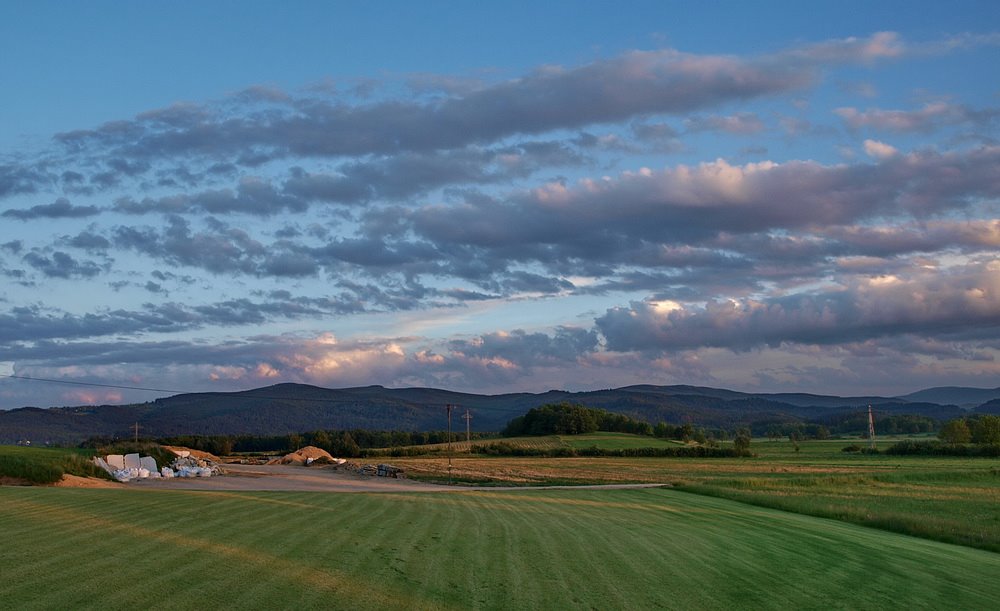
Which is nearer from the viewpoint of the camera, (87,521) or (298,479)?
(87,521)

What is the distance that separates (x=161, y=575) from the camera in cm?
1051

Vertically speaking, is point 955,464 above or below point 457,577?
below

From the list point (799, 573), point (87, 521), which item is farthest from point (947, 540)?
point (87, 521)

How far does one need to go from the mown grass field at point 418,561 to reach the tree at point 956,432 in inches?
4034

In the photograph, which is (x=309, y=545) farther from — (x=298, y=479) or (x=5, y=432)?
(x=5, y=432)

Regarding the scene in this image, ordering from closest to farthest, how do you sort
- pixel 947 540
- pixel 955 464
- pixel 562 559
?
1. pixel 562 559
2. pixel 947 540
3. pixel 955 464

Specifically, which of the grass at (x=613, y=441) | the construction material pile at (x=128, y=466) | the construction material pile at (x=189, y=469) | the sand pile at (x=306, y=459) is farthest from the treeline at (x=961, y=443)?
the construction material pile at (x=128, y=466)

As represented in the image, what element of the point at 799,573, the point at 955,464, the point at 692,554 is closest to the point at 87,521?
the point at 692,554

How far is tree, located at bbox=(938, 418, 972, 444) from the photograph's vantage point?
4427 inches

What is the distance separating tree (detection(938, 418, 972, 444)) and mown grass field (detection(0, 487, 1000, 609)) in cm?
10246

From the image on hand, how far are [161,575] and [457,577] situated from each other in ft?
13.0

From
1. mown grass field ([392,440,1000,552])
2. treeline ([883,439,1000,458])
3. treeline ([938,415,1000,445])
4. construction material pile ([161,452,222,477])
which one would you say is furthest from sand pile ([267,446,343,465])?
treeline ([938,415,1000,445])

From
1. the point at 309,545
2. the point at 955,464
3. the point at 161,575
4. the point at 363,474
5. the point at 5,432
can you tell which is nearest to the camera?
the point at 161,575

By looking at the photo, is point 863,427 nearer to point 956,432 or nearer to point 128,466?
point 956,432
